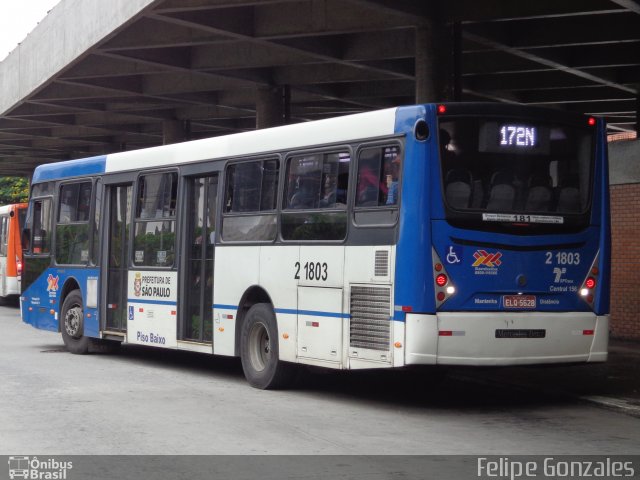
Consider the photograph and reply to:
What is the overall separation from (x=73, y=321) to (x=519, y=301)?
8865 mm

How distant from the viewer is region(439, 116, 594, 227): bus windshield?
11359mm

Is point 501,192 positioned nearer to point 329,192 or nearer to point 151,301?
point 329,192

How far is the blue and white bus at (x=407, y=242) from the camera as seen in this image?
11.2 m

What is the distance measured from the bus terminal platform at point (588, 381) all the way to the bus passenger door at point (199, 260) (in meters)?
3.49

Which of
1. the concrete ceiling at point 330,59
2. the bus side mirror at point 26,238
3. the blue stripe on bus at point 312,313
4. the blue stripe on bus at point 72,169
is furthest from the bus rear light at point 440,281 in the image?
the bus side mirror at point 26,238

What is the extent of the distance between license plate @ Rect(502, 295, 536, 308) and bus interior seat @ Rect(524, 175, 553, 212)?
915 millimetres

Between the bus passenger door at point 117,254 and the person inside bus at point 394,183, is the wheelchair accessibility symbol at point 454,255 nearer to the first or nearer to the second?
the person inside bus at point 394,183

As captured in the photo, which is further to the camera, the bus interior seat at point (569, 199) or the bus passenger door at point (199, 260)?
the bus passenger door at point (199, 260)

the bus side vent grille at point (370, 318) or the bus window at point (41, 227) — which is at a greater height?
the bus window at point (41, 227)

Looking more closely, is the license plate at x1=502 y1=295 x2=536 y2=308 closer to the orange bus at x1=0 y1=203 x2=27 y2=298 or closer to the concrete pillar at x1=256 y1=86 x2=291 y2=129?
the concrete pillar at x1=256 y1=86 x2=291 y2=129

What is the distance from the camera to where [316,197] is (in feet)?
41.3

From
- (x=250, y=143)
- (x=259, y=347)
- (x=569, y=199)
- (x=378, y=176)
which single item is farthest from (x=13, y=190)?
(x=569, y=199)

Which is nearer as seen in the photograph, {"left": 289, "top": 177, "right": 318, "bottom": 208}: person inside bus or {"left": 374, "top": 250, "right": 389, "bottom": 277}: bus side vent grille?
{"left": 374, "top": 250, "right": 389, "bottom": 277}: bus side vent grille

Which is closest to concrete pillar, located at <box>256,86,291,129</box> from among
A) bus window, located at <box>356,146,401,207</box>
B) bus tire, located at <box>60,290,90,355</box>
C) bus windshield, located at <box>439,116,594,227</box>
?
bus tire, located at <box>60,290,90,355</box>
